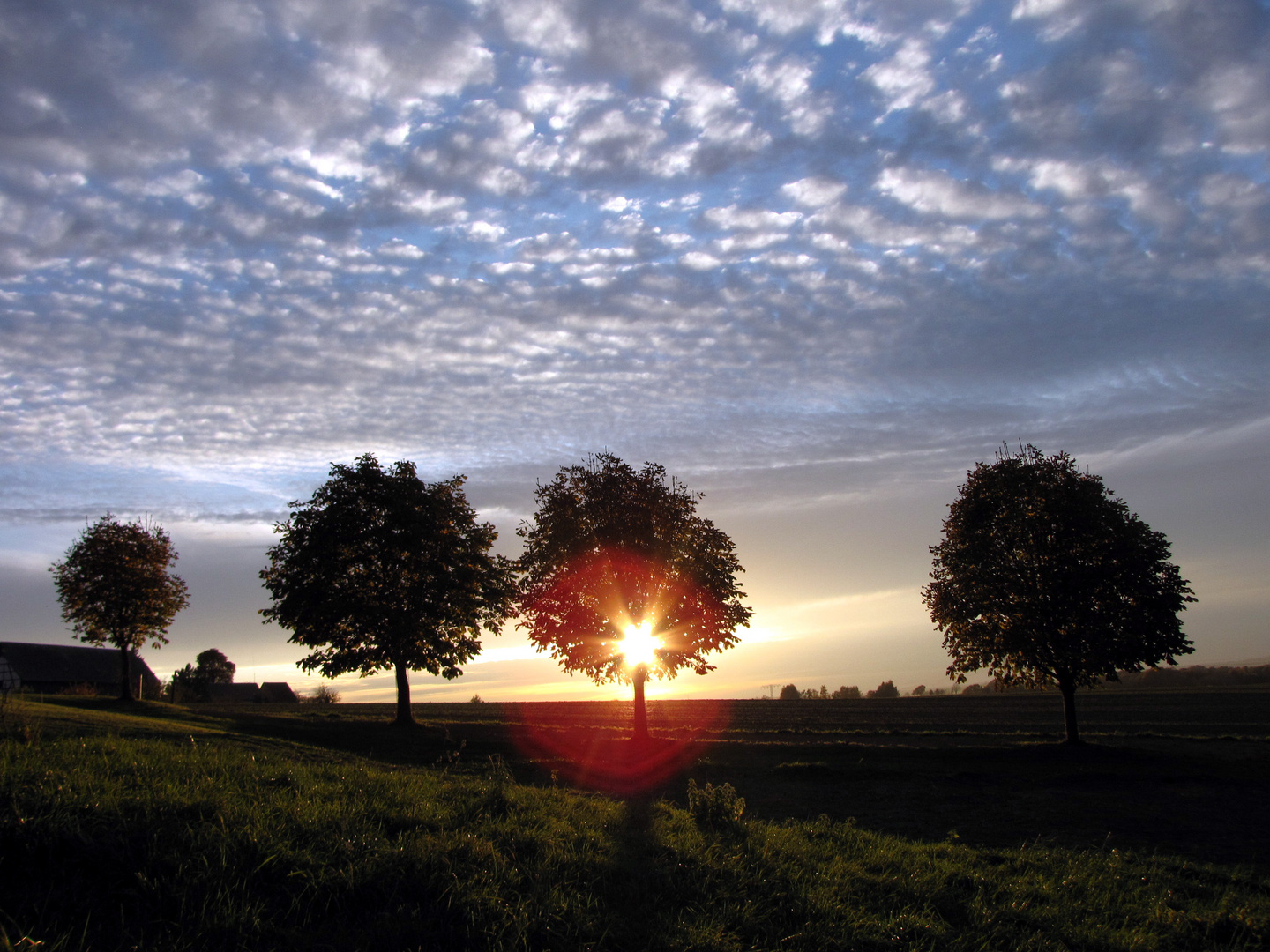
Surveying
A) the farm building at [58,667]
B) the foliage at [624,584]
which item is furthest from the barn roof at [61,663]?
the foliage at [624,584]

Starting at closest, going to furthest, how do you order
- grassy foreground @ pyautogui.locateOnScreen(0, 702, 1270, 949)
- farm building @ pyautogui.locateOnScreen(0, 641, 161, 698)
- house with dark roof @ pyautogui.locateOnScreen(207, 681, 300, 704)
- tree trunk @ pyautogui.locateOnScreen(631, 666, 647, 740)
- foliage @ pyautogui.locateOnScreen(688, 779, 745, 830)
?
1. grassy foreground @ pyautogui.locateOnScreen(0, 702, 1270, 949)
2. foliage @ pyautogui.locateOnScreen(688, 779, 745, 830)
3. tree trunk @ pyautogui.locateOnScreen(631, 666, 647, 740)
4. farm building @ pyautogui.locateOnScreen(0, 641, 161, 698)
5. house with dark roof @ pyautogui.locateOnScreen(207, 681, 300, 704)

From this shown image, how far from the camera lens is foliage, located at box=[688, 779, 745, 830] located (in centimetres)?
994

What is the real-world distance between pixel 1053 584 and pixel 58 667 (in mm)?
95543

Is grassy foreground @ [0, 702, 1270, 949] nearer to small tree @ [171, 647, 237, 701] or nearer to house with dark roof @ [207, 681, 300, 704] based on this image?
Result: small tree @ [171, 647, 237, 701]

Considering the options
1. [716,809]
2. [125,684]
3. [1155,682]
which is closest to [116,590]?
[125,684]

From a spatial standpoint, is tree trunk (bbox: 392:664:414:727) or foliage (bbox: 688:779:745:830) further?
tree trunk (bbox: 392:664:414:727)

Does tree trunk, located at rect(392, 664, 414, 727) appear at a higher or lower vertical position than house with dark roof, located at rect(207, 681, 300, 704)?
higher

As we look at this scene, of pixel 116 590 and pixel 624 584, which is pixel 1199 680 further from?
pixel 116 590

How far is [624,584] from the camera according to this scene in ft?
106

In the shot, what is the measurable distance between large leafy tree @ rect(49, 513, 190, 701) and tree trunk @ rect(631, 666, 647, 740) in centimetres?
3036

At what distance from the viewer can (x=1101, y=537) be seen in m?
28.3

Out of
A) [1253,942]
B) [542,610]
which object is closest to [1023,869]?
[1253,942]

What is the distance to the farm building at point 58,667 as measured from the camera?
73000 mm

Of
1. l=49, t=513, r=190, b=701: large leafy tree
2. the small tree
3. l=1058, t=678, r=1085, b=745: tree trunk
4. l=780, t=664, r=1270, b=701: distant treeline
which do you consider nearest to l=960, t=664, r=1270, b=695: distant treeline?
l=780, t=664, r=1270, b=701: distant treeline
